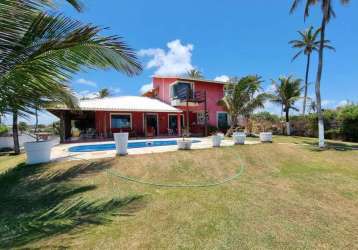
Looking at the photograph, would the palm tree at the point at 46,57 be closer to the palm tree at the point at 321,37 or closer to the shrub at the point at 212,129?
the palm tree at the point at 321,37

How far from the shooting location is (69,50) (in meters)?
A: 3.15

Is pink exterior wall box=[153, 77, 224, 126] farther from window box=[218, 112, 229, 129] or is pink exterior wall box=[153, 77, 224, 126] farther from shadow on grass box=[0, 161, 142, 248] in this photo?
shadow on grass box=[0, 161, 142, 248]

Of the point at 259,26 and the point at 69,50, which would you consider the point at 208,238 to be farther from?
the point at 259,26

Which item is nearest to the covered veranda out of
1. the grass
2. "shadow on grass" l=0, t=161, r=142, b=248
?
the grass

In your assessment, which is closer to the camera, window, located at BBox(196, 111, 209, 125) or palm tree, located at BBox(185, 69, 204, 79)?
window, located at BBox(196, 111, 209, 125)

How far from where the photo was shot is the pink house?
20.5 metres

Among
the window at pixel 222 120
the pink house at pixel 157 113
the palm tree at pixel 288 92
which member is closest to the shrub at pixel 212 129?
the pink house at pixel 157 113

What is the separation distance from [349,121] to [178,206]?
2111 centimetres

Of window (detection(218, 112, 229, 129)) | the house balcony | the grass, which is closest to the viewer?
the grass

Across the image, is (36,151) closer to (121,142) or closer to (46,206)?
(121,142)

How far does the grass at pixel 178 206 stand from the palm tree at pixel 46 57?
2.31 m

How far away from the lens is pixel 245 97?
19438 millimetres

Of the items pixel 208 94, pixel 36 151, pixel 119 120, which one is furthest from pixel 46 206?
pixel 208 94

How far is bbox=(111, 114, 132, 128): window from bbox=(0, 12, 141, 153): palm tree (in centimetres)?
1809
